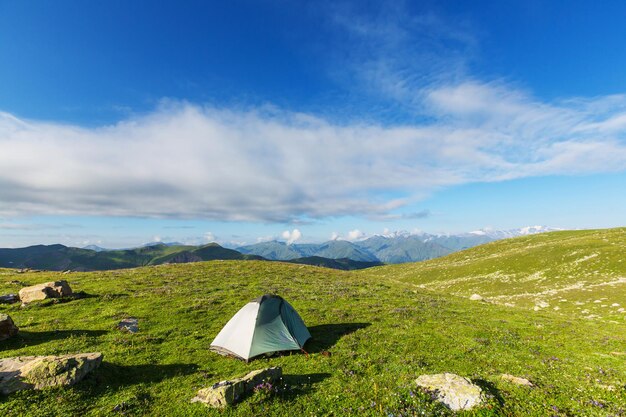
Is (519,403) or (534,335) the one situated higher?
(519,403)

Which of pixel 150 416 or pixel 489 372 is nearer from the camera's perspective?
pixel 150 416

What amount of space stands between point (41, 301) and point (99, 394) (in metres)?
24.4

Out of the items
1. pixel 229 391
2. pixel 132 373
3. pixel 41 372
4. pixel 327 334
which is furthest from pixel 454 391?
pixel 41 372

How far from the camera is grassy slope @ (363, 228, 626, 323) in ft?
165

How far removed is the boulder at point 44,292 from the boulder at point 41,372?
20.8 metres

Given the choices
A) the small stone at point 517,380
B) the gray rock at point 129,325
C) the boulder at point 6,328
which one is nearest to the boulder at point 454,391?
the small stone at point 517,380

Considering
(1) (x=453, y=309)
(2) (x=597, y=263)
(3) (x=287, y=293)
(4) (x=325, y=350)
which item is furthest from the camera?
(2) (x=597, y=263)

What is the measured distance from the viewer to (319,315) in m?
29.1

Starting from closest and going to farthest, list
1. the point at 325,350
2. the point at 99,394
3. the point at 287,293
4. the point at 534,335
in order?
the point at 99,394 → the point at 325,350 → the point at 534,335 → the point at 287,293

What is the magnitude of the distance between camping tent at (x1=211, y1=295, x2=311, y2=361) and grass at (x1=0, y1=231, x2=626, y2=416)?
0.86m

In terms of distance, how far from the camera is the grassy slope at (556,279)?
5031cm

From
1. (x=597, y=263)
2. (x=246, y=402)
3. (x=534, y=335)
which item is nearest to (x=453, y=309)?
(x=534, y=335)

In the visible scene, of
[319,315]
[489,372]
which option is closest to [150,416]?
[489,372]

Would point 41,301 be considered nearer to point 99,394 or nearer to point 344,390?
point 99,394
